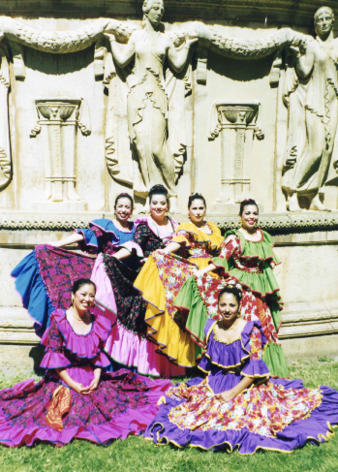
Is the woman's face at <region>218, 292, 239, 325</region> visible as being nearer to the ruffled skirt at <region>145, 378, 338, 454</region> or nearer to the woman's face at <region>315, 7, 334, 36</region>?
the ruffled skirt at <region>145, 378, 338, 454</region>

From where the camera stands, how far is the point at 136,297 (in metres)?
4.60

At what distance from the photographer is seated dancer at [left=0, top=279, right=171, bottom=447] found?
3621 millimetres

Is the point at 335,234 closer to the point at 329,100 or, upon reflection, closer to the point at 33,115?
the point at 329,100

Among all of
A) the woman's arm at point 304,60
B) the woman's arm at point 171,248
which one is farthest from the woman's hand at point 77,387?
the woman's arm at point 304,60

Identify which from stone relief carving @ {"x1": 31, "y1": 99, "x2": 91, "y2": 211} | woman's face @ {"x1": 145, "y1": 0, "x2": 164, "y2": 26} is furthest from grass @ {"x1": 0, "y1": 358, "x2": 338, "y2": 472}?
woman's face @ {"x1": 145, "y1": 0, "x2": 164, "y2": 26}

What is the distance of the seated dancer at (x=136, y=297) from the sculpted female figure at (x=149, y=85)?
0.66m

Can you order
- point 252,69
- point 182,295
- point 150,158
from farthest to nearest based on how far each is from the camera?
point 252,69 → point 150,158 → point 182,295

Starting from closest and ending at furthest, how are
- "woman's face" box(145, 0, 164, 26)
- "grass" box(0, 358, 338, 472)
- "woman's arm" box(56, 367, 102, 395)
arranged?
"grass" box(0, 358, 338, 472), "woman's arm" box(56, 367, 102, 395), "woman's face" box(145, 0, 164, 26)

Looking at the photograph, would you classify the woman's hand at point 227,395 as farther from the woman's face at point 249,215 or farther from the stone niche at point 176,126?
the stone niche at point 176,126

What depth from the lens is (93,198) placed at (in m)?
5.53

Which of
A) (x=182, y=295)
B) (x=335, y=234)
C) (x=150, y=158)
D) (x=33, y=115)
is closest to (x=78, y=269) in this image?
(x=182, y=295)

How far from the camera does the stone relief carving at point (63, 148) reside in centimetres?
530

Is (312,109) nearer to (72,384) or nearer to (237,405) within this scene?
(237,405)

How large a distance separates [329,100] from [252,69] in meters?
1.02
